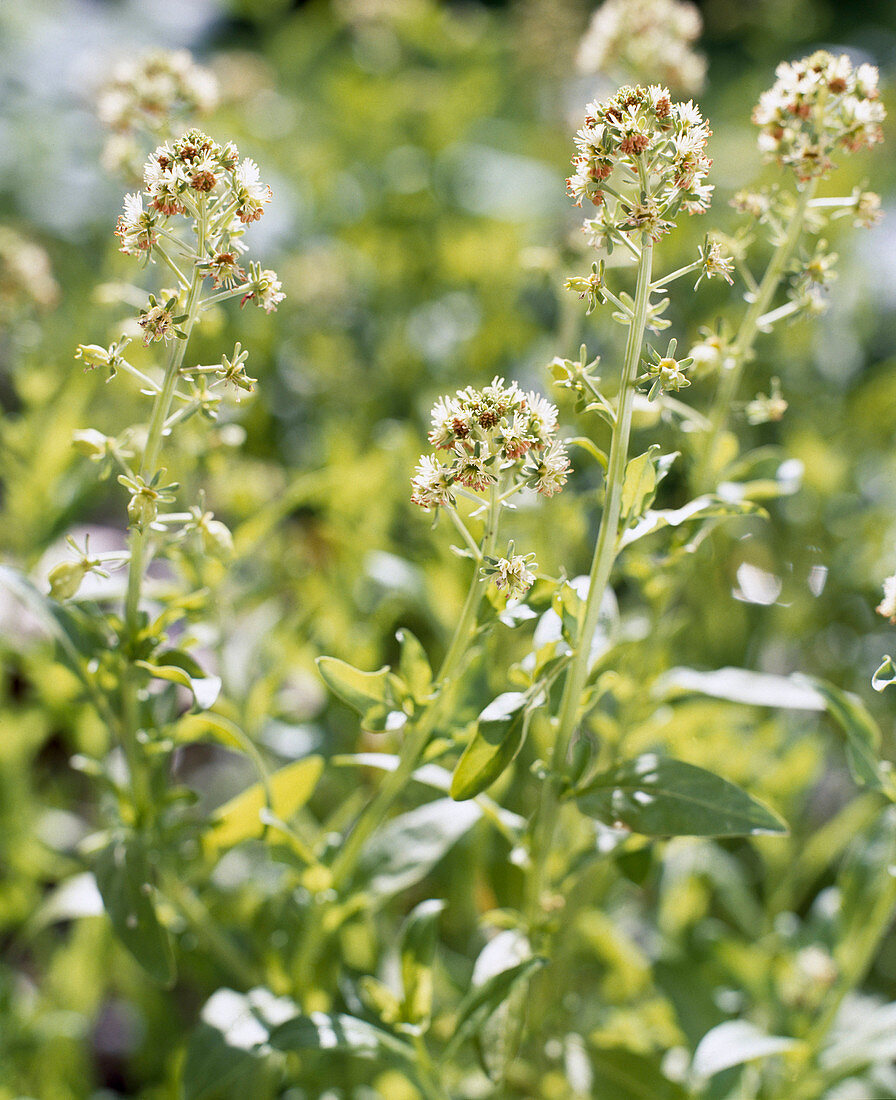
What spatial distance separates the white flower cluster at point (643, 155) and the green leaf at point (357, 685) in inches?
11.4

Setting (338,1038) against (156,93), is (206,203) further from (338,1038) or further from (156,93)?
(338,1038)

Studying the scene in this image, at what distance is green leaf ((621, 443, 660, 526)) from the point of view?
Answer: 606 mm

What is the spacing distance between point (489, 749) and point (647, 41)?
714 millimetres

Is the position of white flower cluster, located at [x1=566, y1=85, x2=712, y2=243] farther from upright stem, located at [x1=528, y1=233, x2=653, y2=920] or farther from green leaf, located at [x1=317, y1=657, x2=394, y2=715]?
green leaf, located at [x1=317, y1=657, x2=394, y2=715]

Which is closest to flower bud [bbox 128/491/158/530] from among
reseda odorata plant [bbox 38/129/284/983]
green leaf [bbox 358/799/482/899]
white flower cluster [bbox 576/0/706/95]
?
reseda odorata plant [bbox 38/129/284/983]

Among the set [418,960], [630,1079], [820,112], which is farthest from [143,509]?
[630,1079]

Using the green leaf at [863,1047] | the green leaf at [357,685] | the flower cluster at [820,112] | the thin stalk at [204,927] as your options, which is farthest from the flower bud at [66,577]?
the green leaf at [863,1047]

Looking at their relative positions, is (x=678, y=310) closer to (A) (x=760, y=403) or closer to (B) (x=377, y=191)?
(B) (x=377, y=191)

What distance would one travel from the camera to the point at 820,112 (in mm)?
661

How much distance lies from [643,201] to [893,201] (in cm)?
194

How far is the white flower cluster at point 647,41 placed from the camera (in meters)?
0.97

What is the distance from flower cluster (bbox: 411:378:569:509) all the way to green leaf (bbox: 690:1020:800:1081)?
1.45 feet

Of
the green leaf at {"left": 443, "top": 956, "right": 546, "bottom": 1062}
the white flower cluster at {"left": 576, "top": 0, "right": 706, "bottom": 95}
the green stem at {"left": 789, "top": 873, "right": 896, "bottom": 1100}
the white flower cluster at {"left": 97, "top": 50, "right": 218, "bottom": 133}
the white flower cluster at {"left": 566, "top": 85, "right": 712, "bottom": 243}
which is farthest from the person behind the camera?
the white flower cluster at {"left": 576, "top": 0, "right": 706, "bottom": 95}

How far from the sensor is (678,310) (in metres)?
1.66
